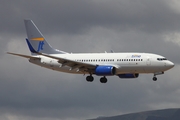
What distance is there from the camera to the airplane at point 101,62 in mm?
119812

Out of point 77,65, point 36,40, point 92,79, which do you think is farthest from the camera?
point 36,40

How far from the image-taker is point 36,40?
451 ft

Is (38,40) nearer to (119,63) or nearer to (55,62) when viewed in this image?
(55,62)

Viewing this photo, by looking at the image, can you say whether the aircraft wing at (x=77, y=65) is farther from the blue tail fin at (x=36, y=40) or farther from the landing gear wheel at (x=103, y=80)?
the blue tail fin at (x=36, y=40)

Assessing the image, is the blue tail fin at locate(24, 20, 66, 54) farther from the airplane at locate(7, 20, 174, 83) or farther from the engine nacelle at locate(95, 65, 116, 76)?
the engine nacelle at locate(95, 65, 116, 76)

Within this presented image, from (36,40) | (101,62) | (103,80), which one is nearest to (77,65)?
(101,62)

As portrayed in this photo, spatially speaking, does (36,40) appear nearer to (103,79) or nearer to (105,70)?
(103,79)

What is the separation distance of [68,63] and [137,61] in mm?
14067

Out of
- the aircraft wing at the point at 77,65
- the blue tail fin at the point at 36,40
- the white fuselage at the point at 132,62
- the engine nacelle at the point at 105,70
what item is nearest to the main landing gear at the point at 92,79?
the aircraft wing at the point at 77,65

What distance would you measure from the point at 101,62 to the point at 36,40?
1955cm

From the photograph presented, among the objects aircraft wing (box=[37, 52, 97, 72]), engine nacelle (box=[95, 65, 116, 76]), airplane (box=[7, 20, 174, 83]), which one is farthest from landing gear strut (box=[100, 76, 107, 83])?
engine nacelle (box=[95, 65, 116, 76])

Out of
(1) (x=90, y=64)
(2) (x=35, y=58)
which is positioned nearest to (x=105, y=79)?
(1) (x=90, y=64)

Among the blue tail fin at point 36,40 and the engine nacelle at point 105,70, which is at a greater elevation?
the blue tail fin at point 36,40

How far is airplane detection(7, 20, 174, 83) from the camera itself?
11981 cm
